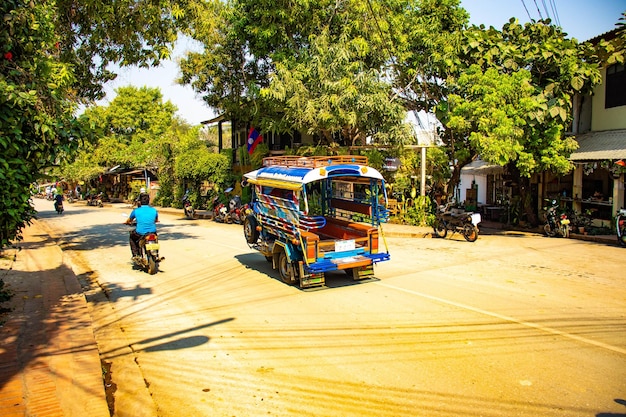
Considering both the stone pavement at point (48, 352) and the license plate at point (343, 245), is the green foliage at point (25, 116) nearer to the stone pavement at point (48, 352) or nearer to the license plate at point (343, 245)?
the stone pavement at point (48, 352)

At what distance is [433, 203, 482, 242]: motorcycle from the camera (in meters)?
15.4

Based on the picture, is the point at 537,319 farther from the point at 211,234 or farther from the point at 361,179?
the point at 211,234

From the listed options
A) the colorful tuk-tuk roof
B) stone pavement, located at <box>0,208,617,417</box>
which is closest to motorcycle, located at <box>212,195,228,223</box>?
stone pavement, located at <box>0,208,617,417</box>

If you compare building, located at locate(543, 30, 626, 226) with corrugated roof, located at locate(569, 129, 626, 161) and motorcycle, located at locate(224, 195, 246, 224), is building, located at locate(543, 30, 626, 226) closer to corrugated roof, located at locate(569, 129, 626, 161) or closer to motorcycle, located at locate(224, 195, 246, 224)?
corrugated roof, located at locate(569, 129, 626, 161)

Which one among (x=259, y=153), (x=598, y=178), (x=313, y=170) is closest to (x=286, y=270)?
(x=313, y=170)

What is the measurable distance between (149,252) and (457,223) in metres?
10.1

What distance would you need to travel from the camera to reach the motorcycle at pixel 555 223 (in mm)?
16062

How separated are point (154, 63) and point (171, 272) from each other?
7288mm

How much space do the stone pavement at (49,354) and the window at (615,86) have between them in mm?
17627

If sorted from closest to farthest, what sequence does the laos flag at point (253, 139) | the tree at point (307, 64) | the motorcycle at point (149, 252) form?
the motorcycle at point (149, 252) → the tree at point (307, 64) → the laos flag at point (253, 139)

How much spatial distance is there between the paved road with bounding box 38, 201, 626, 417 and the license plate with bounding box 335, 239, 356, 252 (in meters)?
0.75

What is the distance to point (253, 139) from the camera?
27766mm

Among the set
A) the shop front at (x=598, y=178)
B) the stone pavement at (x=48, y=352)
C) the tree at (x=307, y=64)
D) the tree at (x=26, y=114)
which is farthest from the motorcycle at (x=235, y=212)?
the shop front at (x=598, y=178)

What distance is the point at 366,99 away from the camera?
17.9 meters
